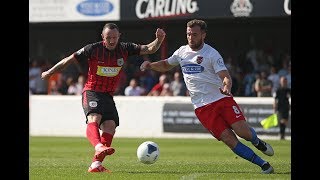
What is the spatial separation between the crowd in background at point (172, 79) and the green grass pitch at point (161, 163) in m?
4.81

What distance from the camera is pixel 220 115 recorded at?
13289mm

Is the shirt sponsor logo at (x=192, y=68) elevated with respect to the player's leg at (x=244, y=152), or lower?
elevated

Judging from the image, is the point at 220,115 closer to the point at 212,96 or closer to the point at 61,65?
the point at 212,96

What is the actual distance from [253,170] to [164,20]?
1856 cm

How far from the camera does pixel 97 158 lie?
13.4 m

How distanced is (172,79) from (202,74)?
18.1 meters

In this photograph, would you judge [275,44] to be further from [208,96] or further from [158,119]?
[208,96]

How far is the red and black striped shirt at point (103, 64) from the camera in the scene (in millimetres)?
14008

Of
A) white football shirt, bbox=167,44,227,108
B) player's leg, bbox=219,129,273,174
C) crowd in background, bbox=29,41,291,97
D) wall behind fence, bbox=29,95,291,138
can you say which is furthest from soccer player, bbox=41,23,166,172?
crowd in background, bbox=29,41,291,97

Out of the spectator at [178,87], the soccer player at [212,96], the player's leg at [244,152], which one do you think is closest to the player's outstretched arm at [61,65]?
the soccer player at [212,96]

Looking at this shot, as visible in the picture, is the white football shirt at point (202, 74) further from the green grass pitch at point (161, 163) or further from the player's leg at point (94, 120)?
the player's leg at point (94, 120)

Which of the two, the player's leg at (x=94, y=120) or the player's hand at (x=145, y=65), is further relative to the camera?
the player's hand at (x=145, y=65)

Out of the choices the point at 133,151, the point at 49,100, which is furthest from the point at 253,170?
the point at 49,100

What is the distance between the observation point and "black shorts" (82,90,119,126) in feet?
45.6
